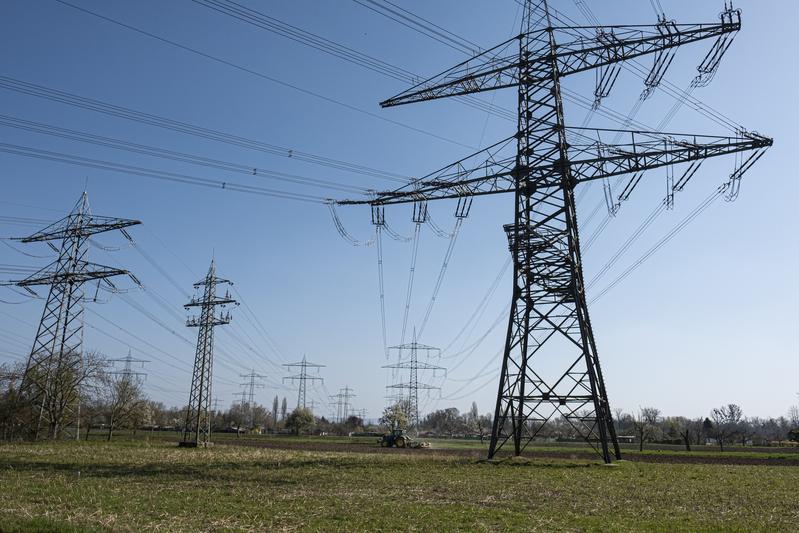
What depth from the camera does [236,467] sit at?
24516 mm

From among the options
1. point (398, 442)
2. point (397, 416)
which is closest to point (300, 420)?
point (397, 416)

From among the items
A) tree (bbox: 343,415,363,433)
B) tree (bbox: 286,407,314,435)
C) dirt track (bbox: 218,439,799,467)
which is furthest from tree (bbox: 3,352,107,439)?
tree (bbox: 343,415,363,433)

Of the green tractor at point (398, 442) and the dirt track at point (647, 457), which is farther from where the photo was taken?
the green tractor at point (398, 442)

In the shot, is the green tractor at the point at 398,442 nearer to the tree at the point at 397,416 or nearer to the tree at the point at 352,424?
the tree at the point at 397,416

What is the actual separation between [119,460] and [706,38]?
111ft

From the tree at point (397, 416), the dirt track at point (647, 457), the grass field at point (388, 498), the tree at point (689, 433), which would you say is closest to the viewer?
the grass field at point (388, 498)

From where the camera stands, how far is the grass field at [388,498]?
37.3 ft

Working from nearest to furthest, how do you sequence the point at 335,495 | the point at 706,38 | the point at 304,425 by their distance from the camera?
the point at 335,495 < the point at 706,38 < the point at 304,425

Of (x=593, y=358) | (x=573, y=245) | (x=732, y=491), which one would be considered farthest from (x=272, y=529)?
Answer: (x=573, y=245)

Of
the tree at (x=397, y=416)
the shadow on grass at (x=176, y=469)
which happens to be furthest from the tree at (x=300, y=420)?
the shadow on grass at (x=176, y=469)

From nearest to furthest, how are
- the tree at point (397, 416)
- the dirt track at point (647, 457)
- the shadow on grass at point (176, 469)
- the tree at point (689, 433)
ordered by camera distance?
the shadow on grass at point (176, 469)
the dirt track at point (647, 457)
the tree at point (689, 433)
the tree at point (397, 416)

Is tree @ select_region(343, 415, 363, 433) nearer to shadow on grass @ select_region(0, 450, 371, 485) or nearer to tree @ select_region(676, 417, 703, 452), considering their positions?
tree @ select_region(676, 417, 703, 452)

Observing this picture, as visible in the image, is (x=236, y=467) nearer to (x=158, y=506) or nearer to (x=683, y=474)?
(x=158, y=506)

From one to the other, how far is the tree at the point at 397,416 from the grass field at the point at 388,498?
266 ft
